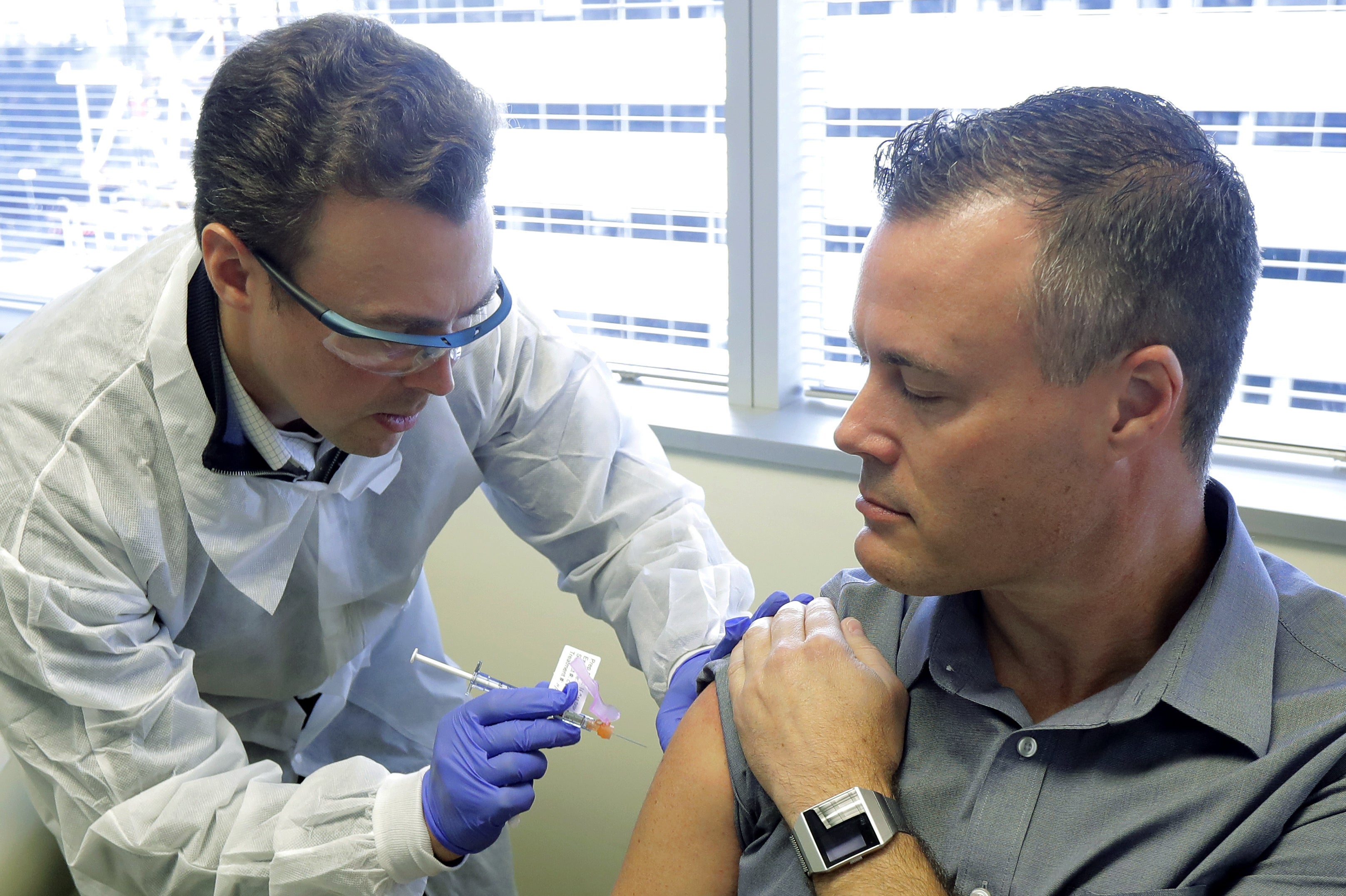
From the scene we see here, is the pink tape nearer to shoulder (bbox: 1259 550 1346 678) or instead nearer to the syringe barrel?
the syringe barrel

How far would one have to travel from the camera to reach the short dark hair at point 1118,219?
101cm

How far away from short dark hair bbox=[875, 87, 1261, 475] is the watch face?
1.53 feet

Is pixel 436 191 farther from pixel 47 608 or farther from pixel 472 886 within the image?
pixel 472 886

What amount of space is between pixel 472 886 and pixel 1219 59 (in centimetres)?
194

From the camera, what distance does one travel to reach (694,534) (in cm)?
177

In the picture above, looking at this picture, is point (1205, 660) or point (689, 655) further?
point (689, 655)

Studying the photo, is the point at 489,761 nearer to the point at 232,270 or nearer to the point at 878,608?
the point at 878,608

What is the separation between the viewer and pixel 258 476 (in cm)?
147

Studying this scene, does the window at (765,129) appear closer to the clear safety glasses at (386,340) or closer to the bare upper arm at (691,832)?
the clear safety glasses at (386,340)

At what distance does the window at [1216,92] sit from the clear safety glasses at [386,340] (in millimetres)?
1116

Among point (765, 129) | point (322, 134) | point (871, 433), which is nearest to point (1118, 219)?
point (871, 433)

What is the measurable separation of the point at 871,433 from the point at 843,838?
0.40m

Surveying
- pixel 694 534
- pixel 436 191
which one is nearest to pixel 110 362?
pixel 436 191

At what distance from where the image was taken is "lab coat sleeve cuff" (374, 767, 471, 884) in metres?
1.43
